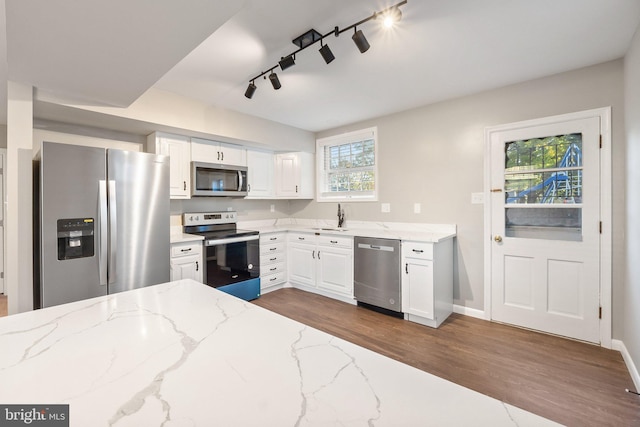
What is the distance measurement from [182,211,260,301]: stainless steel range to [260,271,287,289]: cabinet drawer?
171 mm

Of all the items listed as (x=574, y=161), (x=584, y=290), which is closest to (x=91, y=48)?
(x=574, y=161)

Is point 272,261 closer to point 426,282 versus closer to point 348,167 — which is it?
point 348,167

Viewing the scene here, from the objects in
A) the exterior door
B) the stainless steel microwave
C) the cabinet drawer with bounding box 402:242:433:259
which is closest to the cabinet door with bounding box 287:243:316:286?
the stainless steel microwave

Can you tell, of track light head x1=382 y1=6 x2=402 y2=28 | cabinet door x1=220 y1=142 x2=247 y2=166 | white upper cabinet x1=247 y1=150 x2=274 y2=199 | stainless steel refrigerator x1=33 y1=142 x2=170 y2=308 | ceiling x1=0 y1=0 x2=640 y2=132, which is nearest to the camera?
ceiling x1=0 y1=0 x2=640 y2=132

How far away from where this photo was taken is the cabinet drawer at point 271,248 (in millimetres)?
3878

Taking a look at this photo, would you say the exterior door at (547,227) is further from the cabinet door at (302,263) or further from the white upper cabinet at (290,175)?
the white upper cabinet at (290,175)

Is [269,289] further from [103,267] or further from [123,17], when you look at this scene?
[123,17]

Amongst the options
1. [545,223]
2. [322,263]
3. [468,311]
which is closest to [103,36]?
[322,263]

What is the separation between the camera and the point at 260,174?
13.6 ft

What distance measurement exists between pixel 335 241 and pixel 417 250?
1.07 metres

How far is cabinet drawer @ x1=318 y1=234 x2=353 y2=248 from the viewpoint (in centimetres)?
349

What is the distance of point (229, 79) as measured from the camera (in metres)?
2.63

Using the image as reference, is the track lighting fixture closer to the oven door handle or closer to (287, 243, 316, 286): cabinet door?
the oven door handle

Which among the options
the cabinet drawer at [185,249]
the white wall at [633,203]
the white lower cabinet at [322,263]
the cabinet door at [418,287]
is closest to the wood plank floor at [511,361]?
the cabinet door at [418,287]
